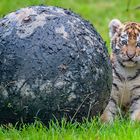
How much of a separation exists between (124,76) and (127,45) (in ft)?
1.52

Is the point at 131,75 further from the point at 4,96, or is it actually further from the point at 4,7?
the point at 4,7

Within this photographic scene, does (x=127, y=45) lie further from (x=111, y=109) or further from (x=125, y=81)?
(x=111, y=109)

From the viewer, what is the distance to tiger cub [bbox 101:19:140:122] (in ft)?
26.9

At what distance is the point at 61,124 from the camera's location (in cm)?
716

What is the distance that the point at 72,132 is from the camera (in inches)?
276

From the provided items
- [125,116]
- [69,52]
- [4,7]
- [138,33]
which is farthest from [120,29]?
[4,7]

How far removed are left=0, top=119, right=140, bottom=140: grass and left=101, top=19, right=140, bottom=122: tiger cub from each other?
88 cm

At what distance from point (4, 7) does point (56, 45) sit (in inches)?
281

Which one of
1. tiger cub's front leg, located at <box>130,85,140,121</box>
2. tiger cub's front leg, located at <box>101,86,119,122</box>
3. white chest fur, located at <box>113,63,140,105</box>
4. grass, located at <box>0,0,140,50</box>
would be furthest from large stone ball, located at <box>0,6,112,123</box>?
grass, located at <box>0,0,140,50</box>

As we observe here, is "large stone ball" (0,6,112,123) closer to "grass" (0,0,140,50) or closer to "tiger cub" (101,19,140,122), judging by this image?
"tiger cub" (101,19,140,122)

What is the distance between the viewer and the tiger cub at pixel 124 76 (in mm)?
8188

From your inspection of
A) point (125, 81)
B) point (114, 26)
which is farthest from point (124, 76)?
point (114, 26)

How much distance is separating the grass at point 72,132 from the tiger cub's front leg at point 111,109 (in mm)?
710

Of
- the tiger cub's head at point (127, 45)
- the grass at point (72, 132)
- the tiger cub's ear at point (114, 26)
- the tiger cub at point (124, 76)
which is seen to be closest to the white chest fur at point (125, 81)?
the tiger cub at point (124, 76)
